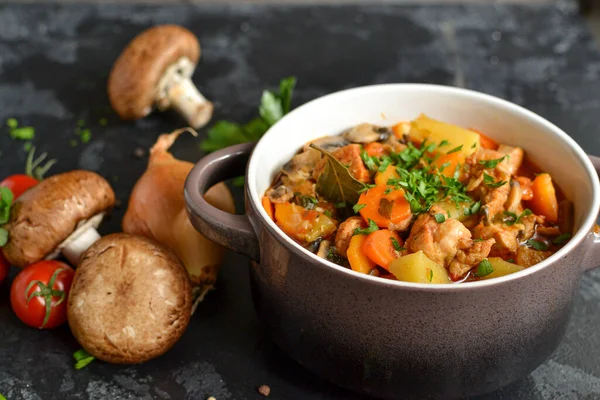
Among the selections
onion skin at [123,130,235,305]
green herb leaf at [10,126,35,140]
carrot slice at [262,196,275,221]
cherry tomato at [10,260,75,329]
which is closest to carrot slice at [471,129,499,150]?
carrot slice at [262,196,275,221]

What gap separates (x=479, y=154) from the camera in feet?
7.25

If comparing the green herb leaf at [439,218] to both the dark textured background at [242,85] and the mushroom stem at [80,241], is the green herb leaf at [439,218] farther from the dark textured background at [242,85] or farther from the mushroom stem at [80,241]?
the mushroom stem at [80,241]

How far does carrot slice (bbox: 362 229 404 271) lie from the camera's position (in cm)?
186

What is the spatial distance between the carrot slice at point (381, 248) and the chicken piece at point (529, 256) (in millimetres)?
312

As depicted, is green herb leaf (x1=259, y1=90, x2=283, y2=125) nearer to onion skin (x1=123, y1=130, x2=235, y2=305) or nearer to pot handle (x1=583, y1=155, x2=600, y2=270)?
onion skin (x1=123, y1=130, x2=235, y2=305)

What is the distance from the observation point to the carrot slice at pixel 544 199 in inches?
83.3

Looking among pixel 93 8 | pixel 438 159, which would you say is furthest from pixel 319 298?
pixel 93 8

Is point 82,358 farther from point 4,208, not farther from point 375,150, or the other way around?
point 375,150

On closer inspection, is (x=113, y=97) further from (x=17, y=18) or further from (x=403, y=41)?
(x=403, y=41)

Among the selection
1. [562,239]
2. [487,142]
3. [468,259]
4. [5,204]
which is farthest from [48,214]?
[562,239]

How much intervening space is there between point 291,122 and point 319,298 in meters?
0.61

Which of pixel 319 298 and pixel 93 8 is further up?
pixel 319 298

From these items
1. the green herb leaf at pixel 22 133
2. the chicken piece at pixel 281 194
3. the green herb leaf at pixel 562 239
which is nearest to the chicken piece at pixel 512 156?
the green herb leaf at pixel 562 239

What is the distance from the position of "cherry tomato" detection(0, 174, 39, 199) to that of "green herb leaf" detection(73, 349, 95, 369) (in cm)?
63
